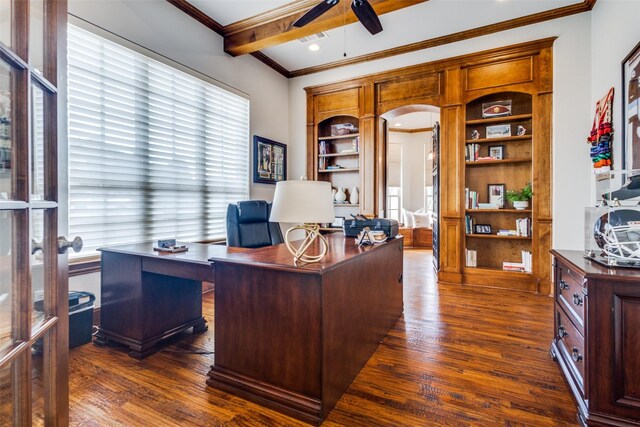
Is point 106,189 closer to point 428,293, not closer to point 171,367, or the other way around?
point 171,367

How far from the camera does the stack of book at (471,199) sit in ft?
13.4

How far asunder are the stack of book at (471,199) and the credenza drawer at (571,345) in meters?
2.23

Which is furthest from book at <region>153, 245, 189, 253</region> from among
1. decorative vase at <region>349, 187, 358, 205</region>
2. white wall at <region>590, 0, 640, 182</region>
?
white wall at <region>590, 0, 640, 182</region>

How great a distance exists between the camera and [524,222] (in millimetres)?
3838

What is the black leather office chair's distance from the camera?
114 inches

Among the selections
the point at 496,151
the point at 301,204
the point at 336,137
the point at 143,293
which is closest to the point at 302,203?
the point at 301,204

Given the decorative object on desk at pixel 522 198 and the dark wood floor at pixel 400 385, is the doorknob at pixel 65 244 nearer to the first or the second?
the dark wood floor at pixel 400 385

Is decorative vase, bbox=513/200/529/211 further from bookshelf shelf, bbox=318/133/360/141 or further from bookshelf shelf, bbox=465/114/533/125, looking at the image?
bookshelf shelf, bbox=318/133/360/141

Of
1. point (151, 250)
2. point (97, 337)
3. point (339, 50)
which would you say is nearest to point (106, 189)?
point (151, 250)

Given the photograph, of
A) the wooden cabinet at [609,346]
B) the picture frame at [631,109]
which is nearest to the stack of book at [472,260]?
the picture frame at [631,109]

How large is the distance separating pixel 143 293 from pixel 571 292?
2.59 meters

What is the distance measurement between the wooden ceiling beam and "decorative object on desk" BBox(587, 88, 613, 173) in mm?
1996

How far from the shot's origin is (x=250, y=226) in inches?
120

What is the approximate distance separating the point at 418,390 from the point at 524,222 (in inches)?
116
